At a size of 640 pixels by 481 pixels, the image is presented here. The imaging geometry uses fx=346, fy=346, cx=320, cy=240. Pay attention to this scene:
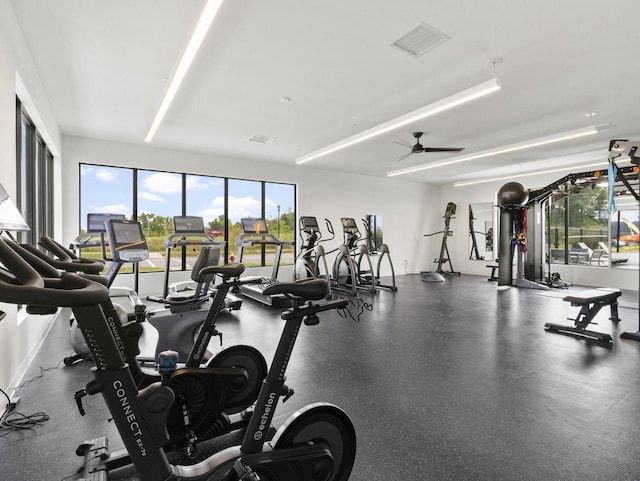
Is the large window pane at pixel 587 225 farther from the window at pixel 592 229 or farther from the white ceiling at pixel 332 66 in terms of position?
the white ceiling at pixel 332 66

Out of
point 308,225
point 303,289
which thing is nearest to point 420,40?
point 303,289

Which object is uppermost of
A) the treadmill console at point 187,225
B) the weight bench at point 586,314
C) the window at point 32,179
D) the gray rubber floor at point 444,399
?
the window at point 32,179

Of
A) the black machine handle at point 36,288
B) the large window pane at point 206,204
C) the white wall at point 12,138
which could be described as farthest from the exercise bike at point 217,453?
the large window pane at point 206,204

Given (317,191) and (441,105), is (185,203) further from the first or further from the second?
(441,105)

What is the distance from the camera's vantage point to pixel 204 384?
186cm

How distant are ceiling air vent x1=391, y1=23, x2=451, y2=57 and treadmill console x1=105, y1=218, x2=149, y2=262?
10.4ft

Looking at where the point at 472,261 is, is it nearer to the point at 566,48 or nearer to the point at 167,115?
the point at 566,48

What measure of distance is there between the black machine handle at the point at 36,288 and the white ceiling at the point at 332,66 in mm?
2444

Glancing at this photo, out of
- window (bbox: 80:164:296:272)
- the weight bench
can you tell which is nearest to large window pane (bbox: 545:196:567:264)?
the weight bench

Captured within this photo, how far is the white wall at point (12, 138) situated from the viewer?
2.49 m

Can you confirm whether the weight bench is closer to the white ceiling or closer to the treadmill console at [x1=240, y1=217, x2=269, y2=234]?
the white ceiling

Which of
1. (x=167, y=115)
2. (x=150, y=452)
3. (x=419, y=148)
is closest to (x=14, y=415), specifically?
(x=150, y=452)

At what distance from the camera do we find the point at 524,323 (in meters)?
4.65

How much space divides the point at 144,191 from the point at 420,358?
619cm
